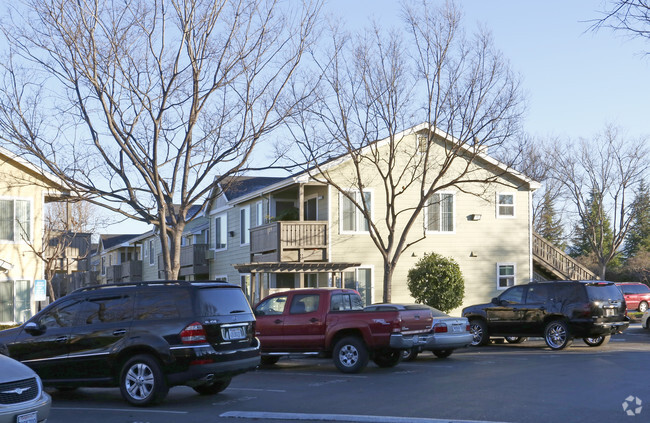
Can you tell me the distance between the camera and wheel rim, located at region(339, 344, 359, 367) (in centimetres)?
1645

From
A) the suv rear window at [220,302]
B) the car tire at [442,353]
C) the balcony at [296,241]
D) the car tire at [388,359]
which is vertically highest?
the balcony at [296,241]

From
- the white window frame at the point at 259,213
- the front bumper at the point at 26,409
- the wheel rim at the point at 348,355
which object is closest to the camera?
the front bumper at the point at 26,409

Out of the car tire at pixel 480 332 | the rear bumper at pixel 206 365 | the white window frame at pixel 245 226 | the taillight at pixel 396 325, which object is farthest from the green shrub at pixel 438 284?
the rear bumper at pixel 206 365

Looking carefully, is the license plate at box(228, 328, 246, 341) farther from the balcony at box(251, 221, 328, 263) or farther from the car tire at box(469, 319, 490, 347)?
the balcony at box(251, 221, 328, 263)

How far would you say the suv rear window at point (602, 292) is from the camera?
68.4ft

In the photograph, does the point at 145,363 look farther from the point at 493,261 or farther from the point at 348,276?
the point at 493,261

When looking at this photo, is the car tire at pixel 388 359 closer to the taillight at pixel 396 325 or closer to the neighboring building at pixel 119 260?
the taillight at pixel 396 325

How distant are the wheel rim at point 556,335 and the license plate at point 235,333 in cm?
1133

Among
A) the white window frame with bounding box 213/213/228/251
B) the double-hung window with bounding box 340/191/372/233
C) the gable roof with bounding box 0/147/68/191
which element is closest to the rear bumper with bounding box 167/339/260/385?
the gable roof with bounding box 0/147/68/191

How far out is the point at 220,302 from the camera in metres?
12.7

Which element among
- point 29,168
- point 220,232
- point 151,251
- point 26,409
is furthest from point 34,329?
point 151,251

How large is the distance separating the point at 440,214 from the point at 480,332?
1181 centimetres

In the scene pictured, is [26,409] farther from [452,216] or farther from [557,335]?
[452,216]

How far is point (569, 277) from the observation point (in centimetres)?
3578
